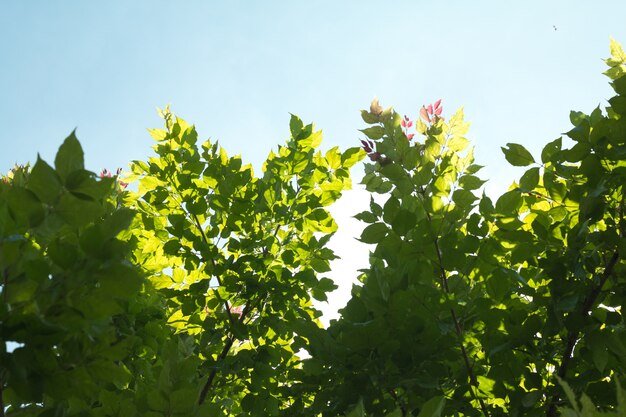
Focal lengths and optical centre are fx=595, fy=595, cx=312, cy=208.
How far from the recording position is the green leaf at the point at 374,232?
256 cm

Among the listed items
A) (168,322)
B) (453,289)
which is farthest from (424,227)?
(168,322)

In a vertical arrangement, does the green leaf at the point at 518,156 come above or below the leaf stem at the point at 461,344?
above

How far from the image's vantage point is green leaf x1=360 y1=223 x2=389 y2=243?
8.41 ft

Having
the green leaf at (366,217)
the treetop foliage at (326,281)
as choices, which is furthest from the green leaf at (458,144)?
the green leaf at (366,217)

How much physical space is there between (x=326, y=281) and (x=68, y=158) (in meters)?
2.61

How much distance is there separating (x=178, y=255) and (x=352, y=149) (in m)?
1.34

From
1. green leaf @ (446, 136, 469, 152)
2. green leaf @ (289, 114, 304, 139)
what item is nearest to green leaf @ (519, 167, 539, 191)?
green leaf @ (446, 136, 469, 152)

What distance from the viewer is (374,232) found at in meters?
2.57

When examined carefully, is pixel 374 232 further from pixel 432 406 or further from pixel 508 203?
pixel 432 406

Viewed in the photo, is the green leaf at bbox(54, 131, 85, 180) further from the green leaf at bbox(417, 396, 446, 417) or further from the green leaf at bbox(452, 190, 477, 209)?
the green leaf at bbox(452, 190, 477, 209)

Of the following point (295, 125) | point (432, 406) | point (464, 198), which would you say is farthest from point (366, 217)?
point (295, 125)

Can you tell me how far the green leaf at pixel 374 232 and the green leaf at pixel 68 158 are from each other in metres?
1.41

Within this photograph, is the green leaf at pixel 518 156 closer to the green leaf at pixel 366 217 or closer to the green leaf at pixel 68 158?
the green leaf at pixel 366 217

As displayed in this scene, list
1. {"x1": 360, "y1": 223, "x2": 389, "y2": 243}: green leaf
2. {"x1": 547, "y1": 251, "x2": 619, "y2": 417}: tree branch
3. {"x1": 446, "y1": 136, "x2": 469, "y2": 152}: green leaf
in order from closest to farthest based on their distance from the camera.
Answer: {"x1": 547, "y1": 251, "x2": 619, "y2": 417}: tree branch, {"x1": 360, "y1": 223, "x2": 389, "y2": 243}: green leaf, {"x1": 446, "y1": 136, "x2": 469, "y2": 152}: green leaf
